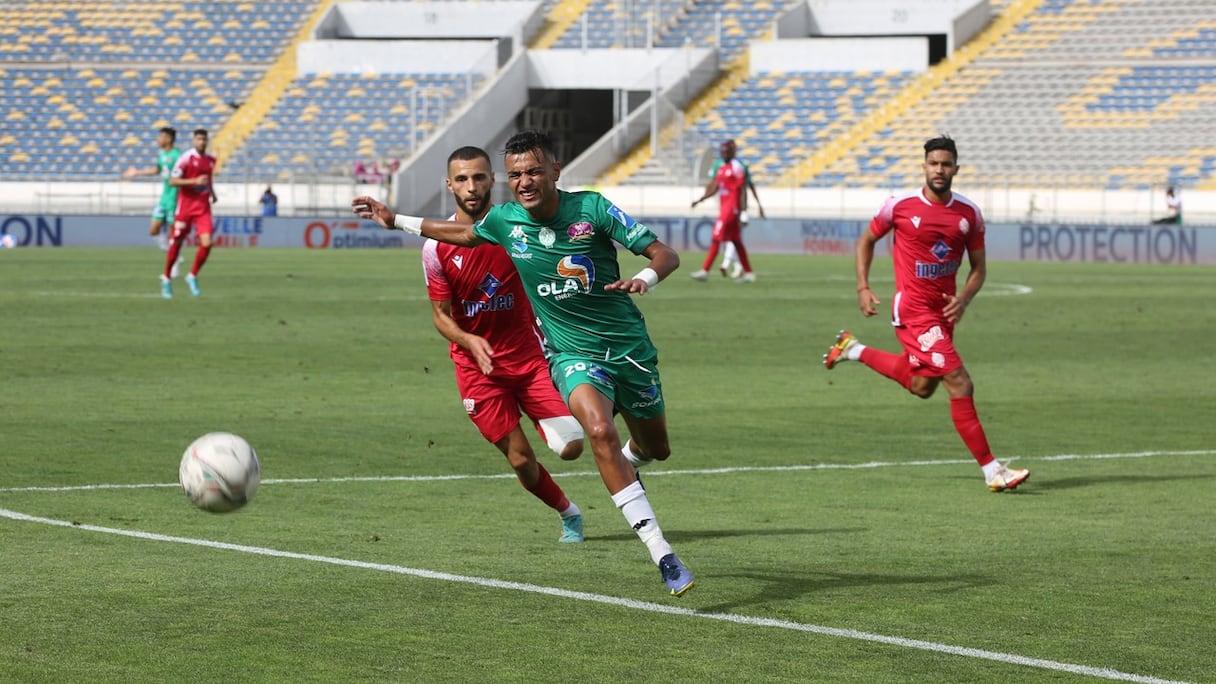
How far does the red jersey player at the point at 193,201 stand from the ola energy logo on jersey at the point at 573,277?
17.7m

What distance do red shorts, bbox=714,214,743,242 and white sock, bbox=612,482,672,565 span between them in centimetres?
2301

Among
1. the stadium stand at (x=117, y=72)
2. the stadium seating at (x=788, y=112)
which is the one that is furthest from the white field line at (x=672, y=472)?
the stadium stand at (x=117, y=72)

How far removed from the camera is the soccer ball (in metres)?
7.86

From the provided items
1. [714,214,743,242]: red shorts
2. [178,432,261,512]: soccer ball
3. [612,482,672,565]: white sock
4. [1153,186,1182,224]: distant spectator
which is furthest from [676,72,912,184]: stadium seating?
[612,482,672,565]: white sock

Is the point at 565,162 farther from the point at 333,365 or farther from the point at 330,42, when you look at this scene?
the point at 333,365

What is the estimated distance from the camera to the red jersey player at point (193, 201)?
2498 centimetres

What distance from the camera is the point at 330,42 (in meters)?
60.4

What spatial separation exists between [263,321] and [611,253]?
14.8 meters

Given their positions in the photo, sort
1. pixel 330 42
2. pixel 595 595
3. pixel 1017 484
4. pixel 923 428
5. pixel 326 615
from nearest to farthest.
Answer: pixel 326 615 < pixel 595 595 < pixel 1017 484 < pixel 923 428 < pixel 330 42

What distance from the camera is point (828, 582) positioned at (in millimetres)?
7898

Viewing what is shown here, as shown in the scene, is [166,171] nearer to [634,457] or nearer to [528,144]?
[634,457]

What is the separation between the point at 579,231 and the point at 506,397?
132 centimetres

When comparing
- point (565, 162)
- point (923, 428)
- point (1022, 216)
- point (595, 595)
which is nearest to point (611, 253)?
point (595, 595)

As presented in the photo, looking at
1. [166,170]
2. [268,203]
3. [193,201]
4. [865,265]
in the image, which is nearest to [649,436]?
[865,265]
